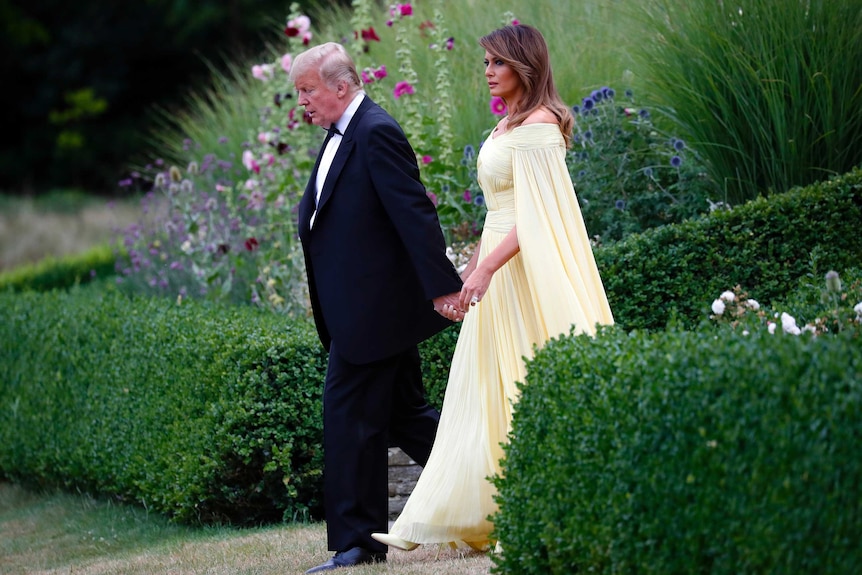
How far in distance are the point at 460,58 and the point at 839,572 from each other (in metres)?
6.70

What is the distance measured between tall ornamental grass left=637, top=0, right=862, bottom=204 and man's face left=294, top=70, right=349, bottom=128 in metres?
2.44

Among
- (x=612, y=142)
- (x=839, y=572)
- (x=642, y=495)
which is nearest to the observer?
(x=839, y=572)

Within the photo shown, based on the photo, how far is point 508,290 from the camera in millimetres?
4188

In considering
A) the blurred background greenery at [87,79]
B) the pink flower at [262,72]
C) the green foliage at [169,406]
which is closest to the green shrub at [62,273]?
the pink flower at [262,72]

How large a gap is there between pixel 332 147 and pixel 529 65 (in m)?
0.84

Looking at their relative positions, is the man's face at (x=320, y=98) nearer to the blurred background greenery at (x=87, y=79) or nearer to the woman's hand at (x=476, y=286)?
the woman's hand at (x=476, y=286)

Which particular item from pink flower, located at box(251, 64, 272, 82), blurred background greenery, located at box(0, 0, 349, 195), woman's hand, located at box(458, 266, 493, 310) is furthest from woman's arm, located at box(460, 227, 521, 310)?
blurred background greenery, located at box(0, 0, 349, 195)

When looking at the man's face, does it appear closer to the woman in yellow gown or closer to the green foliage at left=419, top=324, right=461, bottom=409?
the woman in yellow gown

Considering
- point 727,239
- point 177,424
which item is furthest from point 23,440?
point 727,239

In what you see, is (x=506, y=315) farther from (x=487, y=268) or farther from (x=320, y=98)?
(x=320, y=98)

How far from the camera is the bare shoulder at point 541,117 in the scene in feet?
13.4

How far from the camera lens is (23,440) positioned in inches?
297

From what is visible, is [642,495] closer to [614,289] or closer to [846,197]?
[614,289]

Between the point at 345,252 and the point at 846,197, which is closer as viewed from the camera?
the point at 345,252
